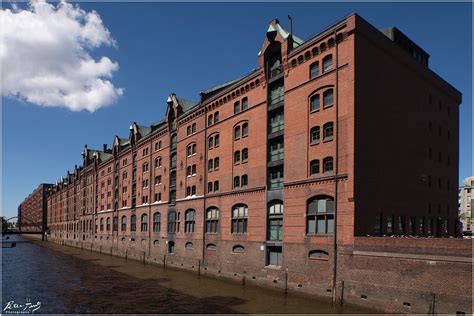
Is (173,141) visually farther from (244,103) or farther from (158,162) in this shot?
(244,103)

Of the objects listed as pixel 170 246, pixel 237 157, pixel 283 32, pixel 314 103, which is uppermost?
pixel 283 32

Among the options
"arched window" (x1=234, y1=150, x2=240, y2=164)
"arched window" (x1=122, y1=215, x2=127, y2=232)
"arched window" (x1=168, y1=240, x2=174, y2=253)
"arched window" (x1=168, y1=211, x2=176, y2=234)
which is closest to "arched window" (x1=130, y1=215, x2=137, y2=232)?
"arched window" (x1=122, y1=215, x2=127, y2=232)

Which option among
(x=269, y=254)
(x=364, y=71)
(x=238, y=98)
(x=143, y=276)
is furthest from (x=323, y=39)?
(x=143, y=276)

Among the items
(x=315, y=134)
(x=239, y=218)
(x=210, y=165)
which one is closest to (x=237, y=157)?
(x=210, y=165)

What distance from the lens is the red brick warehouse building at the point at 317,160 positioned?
28.0m

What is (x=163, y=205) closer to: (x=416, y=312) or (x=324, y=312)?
(x=324, y=312)

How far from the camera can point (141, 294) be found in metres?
32.7

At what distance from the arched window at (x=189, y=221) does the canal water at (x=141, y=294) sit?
4809 mm

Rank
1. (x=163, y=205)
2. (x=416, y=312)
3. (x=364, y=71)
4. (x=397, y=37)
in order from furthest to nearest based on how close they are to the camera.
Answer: (x=163, y=205), (x=397, y=37), (x=364, y=71), (x=416, y=312)

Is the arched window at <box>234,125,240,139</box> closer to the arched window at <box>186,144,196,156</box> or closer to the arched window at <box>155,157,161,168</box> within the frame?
the arched window at <box>186,144,196,156</box>

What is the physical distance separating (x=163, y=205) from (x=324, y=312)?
32.8 m

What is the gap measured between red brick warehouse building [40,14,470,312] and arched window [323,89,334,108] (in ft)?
0.29

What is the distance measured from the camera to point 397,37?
33531 mm
